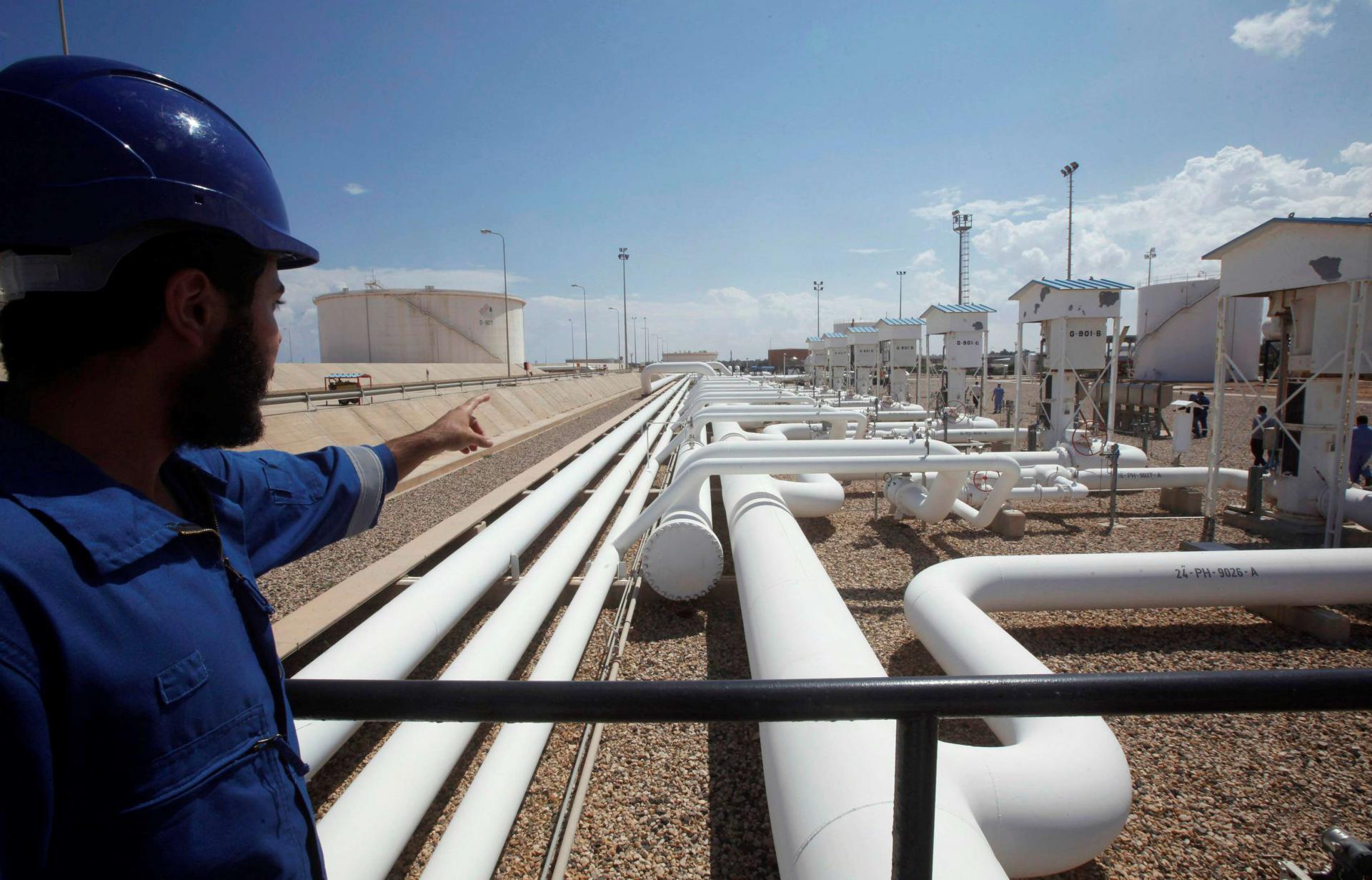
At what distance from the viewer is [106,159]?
890 millimetres

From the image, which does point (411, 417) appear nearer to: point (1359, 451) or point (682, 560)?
point (682, 560)

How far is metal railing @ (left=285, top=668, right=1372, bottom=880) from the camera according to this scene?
91cm

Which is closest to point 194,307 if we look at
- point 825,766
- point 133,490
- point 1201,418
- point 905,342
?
point 133,490

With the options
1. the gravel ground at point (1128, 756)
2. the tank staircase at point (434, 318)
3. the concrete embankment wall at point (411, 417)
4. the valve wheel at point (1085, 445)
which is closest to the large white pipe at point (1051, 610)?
the gravel ground at point (1128, 756)

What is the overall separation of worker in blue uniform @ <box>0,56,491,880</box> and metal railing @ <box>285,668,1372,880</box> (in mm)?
217

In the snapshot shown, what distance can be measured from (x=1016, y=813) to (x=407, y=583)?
4597 millimetres

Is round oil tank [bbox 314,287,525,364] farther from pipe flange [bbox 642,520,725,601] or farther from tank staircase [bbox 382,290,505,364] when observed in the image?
pipe flange [bbox 642,520,725,601]

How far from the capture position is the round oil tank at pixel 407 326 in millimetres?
40062

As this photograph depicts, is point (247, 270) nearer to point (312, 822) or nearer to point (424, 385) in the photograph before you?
point (312, 822)

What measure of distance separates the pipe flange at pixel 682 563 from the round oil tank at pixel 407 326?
36.7m

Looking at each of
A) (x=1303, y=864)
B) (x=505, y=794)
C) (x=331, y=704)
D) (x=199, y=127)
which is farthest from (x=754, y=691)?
(x=1303, y=864)

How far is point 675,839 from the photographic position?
9.60 ft

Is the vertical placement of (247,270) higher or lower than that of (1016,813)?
higher

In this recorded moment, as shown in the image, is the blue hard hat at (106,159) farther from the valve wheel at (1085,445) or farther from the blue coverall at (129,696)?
the valve wheel at (1085,445)
